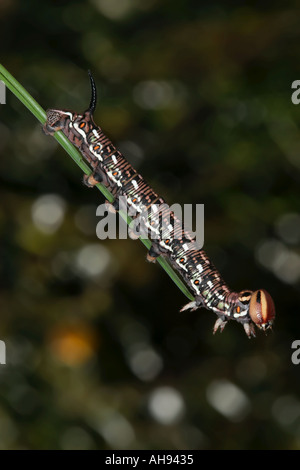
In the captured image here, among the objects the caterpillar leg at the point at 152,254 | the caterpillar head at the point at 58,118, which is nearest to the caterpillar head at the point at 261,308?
the caterpillar leg at the point at 152,254

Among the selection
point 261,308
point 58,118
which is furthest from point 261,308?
point 58,118

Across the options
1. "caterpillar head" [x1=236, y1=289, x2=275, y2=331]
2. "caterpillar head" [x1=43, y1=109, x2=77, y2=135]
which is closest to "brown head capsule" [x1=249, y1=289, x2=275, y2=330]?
"caterpillar head" [x1=236, y1=289, x2=275, y2=331]

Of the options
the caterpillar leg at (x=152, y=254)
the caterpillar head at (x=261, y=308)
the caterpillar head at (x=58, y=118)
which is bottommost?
the caterpillar head at (x=261, y=308)

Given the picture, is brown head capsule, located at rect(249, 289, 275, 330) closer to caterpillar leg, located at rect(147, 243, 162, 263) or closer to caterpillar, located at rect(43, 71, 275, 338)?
caterpillar, located at rect(43, 71, 275, 338)

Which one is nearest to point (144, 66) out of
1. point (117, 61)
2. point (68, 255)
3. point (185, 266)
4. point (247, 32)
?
point (117, 61)

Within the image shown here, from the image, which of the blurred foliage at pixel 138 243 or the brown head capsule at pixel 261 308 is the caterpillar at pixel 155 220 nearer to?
the brown head capsule at pixel 261 308

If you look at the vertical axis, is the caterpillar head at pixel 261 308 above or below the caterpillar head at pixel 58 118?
below

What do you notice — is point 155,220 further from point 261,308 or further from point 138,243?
point 138,243
